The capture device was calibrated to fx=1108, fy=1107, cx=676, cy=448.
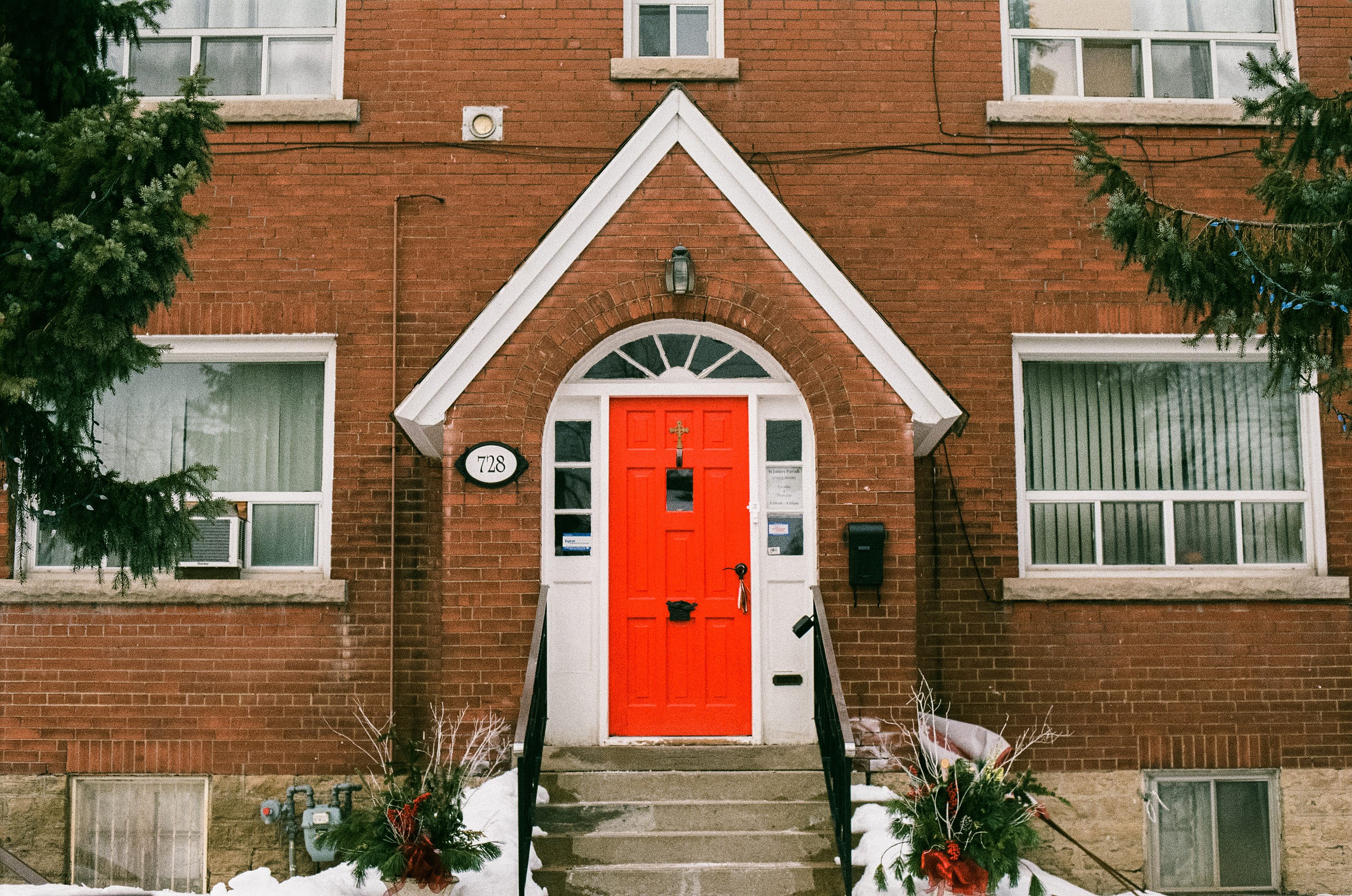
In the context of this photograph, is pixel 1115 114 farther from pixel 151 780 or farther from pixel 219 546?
pixel 151 780

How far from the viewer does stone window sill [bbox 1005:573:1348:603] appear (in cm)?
750

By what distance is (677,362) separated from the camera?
285 inches

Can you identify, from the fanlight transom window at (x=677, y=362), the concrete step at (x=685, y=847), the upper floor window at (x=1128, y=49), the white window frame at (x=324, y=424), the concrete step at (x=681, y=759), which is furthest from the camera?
the upper floor window at (x=1128, y=49)

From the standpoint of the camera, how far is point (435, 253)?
7777 millimetres

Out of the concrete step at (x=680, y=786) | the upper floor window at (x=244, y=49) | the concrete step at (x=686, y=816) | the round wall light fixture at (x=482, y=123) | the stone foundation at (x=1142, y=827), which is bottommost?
the stone foundation at (x=1142, y=827)

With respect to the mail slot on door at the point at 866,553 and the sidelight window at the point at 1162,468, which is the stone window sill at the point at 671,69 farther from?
the mail slot on door at the point at 866,553

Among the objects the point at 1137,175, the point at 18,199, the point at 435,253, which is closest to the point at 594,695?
the point at 435,253

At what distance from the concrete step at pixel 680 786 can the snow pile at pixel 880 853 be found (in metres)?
0.28

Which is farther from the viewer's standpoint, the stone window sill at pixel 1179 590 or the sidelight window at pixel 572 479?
the stone window sill at pixel 1179 590

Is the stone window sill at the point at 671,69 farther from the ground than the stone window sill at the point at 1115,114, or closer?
farther from the ground

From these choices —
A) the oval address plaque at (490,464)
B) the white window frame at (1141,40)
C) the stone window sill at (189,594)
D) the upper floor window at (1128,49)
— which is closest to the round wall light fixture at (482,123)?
the oval address plaque at (490,464)

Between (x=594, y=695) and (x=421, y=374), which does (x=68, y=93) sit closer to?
(x=421, y=374)

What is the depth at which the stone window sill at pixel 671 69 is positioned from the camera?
7852 mm

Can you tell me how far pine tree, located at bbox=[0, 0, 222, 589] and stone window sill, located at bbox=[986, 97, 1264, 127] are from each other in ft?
17.8
